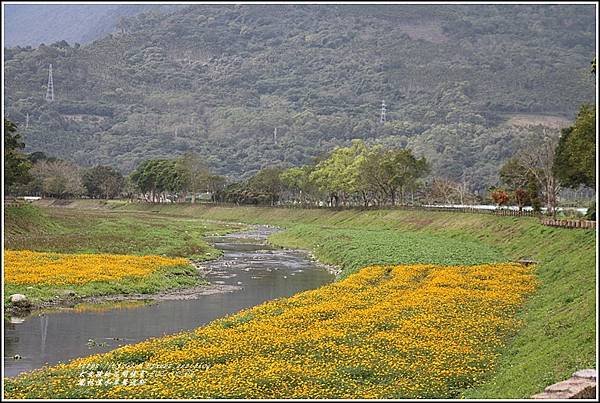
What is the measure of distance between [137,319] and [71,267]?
49.6ft

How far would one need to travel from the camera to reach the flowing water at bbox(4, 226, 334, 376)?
3152 centimetres

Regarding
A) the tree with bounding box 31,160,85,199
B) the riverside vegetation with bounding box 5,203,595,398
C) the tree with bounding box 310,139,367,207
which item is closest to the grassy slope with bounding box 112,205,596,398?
the riverside vegetation with bounding box 5,203,595,398

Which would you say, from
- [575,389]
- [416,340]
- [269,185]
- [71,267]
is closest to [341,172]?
[269,185]

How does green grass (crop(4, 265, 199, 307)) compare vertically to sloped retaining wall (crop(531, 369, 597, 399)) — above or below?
below

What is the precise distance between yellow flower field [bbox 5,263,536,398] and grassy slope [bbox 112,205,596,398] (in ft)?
3.85

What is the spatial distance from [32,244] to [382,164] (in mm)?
68917

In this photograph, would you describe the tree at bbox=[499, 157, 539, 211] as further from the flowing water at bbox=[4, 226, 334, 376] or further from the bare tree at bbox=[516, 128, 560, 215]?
the flowing water at bbox=[4, 226, 334, 376]

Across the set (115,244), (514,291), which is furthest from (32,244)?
(514,291)

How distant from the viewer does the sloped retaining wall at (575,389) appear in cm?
1711

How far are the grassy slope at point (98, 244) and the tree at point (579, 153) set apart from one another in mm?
30587

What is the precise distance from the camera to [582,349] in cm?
2330

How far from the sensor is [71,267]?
52844 mm

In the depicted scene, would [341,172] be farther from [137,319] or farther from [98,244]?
[137,319]

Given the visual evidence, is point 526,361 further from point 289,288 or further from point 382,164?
point 382,164
